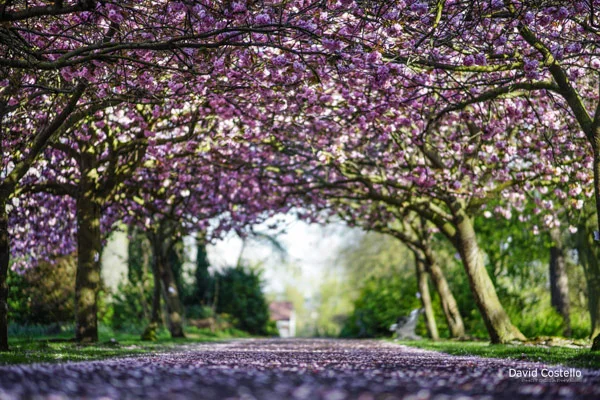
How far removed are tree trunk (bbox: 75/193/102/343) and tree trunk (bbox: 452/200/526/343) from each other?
9.96 m

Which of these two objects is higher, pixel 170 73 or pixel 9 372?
pixel 170 73

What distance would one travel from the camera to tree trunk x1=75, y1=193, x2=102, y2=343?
17859 millimetres

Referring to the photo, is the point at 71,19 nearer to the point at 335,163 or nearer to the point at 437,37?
the point at 437,37

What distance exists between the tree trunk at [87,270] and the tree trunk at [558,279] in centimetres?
1748

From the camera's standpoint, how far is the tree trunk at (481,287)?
61.3 ft

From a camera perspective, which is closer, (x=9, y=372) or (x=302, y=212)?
(x=9, y=372)

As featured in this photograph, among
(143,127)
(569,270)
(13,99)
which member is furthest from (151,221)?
(569,270)

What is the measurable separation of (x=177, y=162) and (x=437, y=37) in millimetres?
10114

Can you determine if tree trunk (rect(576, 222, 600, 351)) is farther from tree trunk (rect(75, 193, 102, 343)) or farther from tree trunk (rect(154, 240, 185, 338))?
tree trunk (rect(154, 240, 185, 338))

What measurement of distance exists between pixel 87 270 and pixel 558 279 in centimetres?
1901

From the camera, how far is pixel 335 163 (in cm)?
1862

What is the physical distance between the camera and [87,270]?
17922 mm

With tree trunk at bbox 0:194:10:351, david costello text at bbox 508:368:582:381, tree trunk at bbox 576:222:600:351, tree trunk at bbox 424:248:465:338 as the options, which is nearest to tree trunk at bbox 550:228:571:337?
tree trunk at bbox 424:248:465:338

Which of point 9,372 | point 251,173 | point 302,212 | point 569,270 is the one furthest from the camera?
point 569,270
